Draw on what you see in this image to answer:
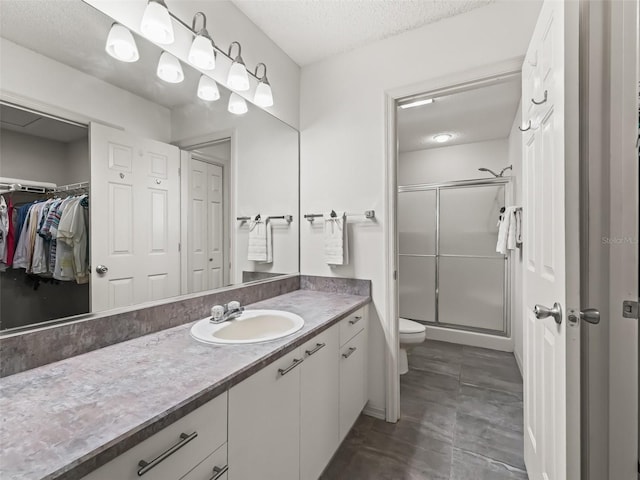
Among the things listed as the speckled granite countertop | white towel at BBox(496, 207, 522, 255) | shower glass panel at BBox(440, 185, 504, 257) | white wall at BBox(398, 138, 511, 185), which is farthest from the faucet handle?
white wall at BBox(398, 138, 511, 185)

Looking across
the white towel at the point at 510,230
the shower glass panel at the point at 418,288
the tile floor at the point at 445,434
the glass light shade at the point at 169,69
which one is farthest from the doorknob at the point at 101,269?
the shower glass panel at the point at 418,288

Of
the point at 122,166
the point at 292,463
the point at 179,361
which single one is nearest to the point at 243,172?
the point at 122,166

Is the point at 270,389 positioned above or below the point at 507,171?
below

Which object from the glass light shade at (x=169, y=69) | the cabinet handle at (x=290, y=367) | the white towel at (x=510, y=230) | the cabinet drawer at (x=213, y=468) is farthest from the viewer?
the white towel at (x=510, y=230)

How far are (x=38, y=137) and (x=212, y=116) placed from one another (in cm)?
79

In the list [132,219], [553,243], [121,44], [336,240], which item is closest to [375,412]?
[336,240]

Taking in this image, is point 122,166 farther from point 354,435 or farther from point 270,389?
point 354,435

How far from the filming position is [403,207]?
3.84m

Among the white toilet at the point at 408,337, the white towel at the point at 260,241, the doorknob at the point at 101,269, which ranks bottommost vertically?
the white toilet at the point at 408,337

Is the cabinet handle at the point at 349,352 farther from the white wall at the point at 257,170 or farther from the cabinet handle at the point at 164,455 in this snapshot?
the cabinet handle at the point at 164,455

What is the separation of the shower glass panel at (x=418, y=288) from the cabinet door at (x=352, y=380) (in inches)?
79.4

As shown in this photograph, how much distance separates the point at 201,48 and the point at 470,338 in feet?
11.4

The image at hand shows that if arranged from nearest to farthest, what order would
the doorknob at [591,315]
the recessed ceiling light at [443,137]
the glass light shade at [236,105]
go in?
the doorknob at [591,315] → the glass light shade at [236,105] → the recessed ceiling light at [443,137]

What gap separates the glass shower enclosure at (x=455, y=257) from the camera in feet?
10.7
